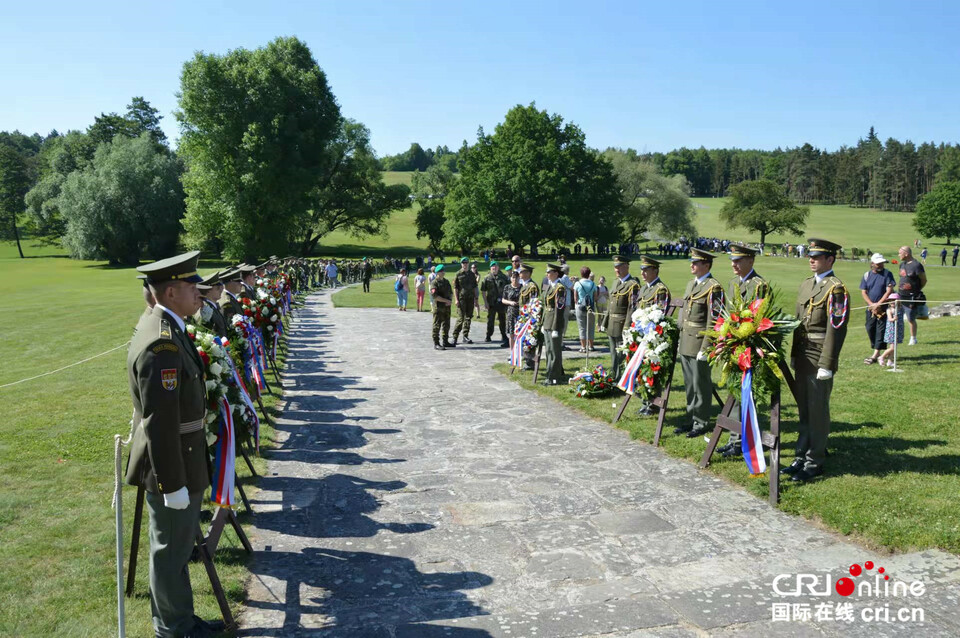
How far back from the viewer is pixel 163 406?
13.3 feet

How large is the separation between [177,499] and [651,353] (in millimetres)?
6684

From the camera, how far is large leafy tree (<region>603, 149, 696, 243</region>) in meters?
84.1

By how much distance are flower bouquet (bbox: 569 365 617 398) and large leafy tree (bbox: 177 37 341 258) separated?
44.5m

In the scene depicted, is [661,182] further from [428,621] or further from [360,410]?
[428,621]

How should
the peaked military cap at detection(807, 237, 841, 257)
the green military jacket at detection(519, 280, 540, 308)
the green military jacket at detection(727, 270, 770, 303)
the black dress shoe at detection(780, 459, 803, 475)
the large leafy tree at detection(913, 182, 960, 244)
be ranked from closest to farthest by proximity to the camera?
the black dress shoe at detection(780, 459, 803, 475), the peaked military cap at detection(807, 237, 841, 257), the green military jacket at detection(727, 270, 770, 303), the green military jacket at detection(519, 280, 540, 308), the large leafy tree at detection(913, 182, 960, 244)

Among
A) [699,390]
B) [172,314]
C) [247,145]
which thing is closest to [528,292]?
[699,390]

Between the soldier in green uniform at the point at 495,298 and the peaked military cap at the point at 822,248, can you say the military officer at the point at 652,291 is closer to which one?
the peaked military cap at the point at 822,248

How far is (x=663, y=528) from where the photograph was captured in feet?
20.0

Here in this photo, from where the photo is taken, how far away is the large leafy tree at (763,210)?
89.9 m

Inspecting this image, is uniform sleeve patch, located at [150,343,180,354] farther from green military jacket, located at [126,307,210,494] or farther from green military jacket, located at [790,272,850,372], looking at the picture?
green military jacket, located at [790,272,850,372]

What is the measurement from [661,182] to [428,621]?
3365 inches

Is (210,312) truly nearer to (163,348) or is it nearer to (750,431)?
(163,348)

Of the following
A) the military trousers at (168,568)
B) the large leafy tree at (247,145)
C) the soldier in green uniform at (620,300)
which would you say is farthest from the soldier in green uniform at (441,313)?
the large leafy tree at (247,145)

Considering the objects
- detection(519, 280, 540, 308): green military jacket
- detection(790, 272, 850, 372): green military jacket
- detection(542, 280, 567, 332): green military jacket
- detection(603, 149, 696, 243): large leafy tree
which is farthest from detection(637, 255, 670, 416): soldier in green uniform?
detection(603, 149, 696, 243): large leafy tree
